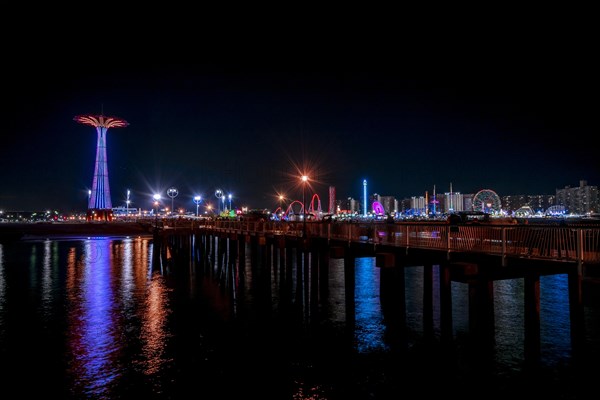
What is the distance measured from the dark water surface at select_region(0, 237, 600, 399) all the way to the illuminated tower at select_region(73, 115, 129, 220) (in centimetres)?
10401

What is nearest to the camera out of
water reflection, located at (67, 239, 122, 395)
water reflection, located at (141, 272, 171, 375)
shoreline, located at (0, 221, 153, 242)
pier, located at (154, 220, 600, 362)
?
pier, located at (154, 220, 600, 362)

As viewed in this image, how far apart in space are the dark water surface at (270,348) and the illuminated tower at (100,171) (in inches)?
4095

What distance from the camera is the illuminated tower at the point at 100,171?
132 m

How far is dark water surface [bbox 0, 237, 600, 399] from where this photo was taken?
1627 centimetres

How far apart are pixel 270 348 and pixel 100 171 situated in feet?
416

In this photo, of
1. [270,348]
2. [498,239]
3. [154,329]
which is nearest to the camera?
[498,239]

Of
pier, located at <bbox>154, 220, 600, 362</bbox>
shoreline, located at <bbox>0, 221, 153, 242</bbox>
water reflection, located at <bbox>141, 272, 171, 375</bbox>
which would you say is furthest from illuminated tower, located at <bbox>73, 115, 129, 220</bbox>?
pier, located at <bbox>154, 220, 600, 362</bbox>

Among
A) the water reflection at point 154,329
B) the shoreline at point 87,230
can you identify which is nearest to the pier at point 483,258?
the water reflection at point 154,329

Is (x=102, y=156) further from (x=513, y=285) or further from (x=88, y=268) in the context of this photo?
(x=513, y=285)

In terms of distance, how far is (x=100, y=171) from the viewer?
438 ft

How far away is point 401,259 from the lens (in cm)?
2017

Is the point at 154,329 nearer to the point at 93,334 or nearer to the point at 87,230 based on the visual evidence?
the point at 93,334

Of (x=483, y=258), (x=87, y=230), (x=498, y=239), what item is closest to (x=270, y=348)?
(x=483, y=258)

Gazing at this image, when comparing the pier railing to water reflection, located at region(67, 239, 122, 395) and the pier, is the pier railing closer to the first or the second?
the pier
